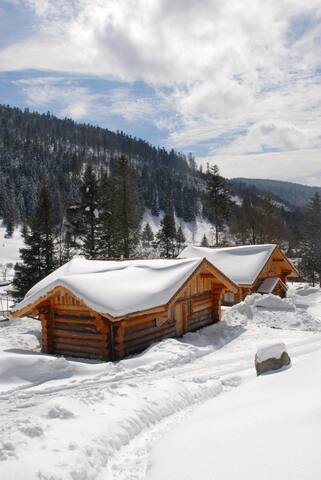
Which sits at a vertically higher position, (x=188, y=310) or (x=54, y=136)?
(x=54, y=136)

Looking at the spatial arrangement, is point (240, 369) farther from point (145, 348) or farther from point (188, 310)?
point (188, 310)

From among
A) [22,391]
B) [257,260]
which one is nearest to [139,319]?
[22,391]

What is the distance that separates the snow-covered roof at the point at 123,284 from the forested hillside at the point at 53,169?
3920 inches

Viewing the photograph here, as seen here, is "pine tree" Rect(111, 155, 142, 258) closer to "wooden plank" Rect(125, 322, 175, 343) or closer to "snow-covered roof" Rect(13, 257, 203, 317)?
"snow-covered roof" Rect(13, 257, 203, 317)

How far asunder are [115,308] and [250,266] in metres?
16.7

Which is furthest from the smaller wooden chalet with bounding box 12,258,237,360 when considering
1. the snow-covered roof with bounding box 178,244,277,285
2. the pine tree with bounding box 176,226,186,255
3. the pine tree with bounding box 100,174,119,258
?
the pine tree with bounding box 176,226,186,255

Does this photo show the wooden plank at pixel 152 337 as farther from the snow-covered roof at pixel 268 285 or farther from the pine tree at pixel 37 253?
the pine tree at pixel 37 253

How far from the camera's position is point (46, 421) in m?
7.76

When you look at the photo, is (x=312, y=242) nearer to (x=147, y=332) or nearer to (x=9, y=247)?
(x=147, y=332)

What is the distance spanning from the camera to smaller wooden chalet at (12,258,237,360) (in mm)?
14930

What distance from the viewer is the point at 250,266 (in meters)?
29.1

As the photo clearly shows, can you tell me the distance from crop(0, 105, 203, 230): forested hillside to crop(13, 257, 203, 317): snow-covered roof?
9956 cm

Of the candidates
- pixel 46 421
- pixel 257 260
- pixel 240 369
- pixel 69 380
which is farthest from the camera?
pixel 257 260

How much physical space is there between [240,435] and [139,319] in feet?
30.9
